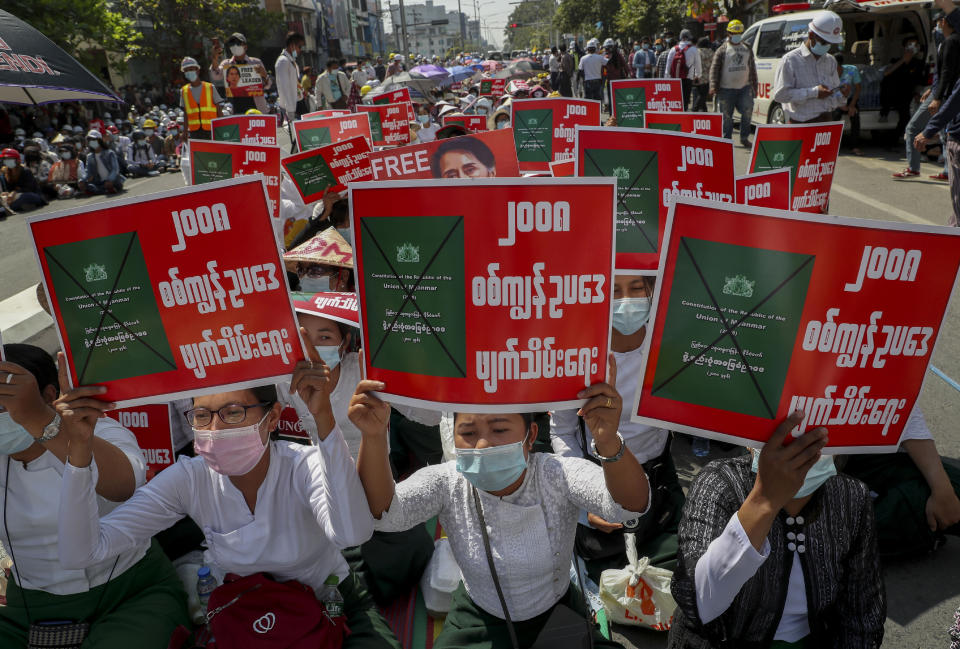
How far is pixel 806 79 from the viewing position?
8695 mm

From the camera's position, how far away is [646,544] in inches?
126

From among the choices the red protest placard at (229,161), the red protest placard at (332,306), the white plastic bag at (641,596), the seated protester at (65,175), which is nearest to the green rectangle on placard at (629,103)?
the red protest placard at (229,161)

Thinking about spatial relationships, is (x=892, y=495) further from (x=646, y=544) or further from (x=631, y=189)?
(x=631, y=189)

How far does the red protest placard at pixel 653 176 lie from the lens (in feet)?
11.0

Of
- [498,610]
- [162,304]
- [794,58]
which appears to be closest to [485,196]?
[162,304]

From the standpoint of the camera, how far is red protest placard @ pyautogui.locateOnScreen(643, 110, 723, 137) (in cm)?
529

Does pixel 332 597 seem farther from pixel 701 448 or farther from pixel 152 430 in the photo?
pixel 701 448

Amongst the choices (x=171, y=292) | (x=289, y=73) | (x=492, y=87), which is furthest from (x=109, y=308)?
(x=492, y=87)

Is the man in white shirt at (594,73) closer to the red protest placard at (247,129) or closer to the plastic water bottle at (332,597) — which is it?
the red protest placard at (247,129)

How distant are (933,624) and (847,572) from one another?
109 cm

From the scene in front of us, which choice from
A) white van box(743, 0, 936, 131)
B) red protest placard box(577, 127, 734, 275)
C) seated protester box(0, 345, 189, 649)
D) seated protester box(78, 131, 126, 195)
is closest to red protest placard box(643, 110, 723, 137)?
red protest placard box(577, 127, 734, 275)

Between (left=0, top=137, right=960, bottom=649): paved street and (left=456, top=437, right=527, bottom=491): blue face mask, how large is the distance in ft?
3.76

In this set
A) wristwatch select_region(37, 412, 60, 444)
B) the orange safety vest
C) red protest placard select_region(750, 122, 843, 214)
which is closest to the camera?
wristwatch select_region(37, 412, 60, 444)

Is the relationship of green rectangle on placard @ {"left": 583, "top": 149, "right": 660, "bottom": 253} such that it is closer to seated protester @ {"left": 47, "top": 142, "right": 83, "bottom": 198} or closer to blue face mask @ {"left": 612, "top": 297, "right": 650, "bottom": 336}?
blue face mask @ {"left": 612, "top": 297, "right": 650, "bottom": 336}
